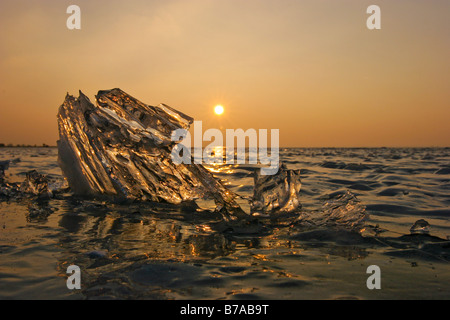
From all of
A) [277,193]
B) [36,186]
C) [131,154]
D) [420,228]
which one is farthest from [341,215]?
[36,186]

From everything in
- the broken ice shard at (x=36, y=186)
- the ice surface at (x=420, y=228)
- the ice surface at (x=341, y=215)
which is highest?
the broken ice shard at (x=36, y=186)

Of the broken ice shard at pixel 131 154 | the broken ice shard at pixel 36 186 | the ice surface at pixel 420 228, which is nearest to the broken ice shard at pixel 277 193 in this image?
the broken ice shard at pixel 131 154

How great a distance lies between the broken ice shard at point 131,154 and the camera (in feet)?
14.9

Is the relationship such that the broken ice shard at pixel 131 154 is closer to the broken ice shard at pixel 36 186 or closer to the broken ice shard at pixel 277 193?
the broken ice shard at pixel 277 193

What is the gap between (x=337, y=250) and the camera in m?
2.60

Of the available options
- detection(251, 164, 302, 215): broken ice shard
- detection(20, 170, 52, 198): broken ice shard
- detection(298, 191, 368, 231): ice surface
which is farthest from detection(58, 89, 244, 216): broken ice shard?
detection(298, 191, 368, 231): ice surface

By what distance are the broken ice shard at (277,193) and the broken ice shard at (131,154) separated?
342 millimetres

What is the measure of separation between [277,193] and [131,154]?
209 centimetres

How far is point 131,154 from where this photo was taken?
15.2ft

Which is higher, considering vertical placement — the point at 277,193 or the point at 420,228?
the point at 277,193

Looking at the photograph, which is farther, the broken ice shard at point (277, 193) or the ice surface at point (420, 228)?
the broken ice shard at point (277, 193)

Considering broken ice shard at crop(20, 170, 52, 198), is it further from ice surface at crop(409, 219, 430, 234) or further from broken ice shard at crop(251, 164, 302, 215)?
ice surface at crop(409, 219, 430, 234)

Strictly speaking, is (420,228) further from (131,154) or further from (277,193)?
(131,154)

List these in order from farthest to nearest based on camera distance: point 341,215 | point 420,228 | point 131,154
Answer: point 131,154
point 341,215
point 420,228
